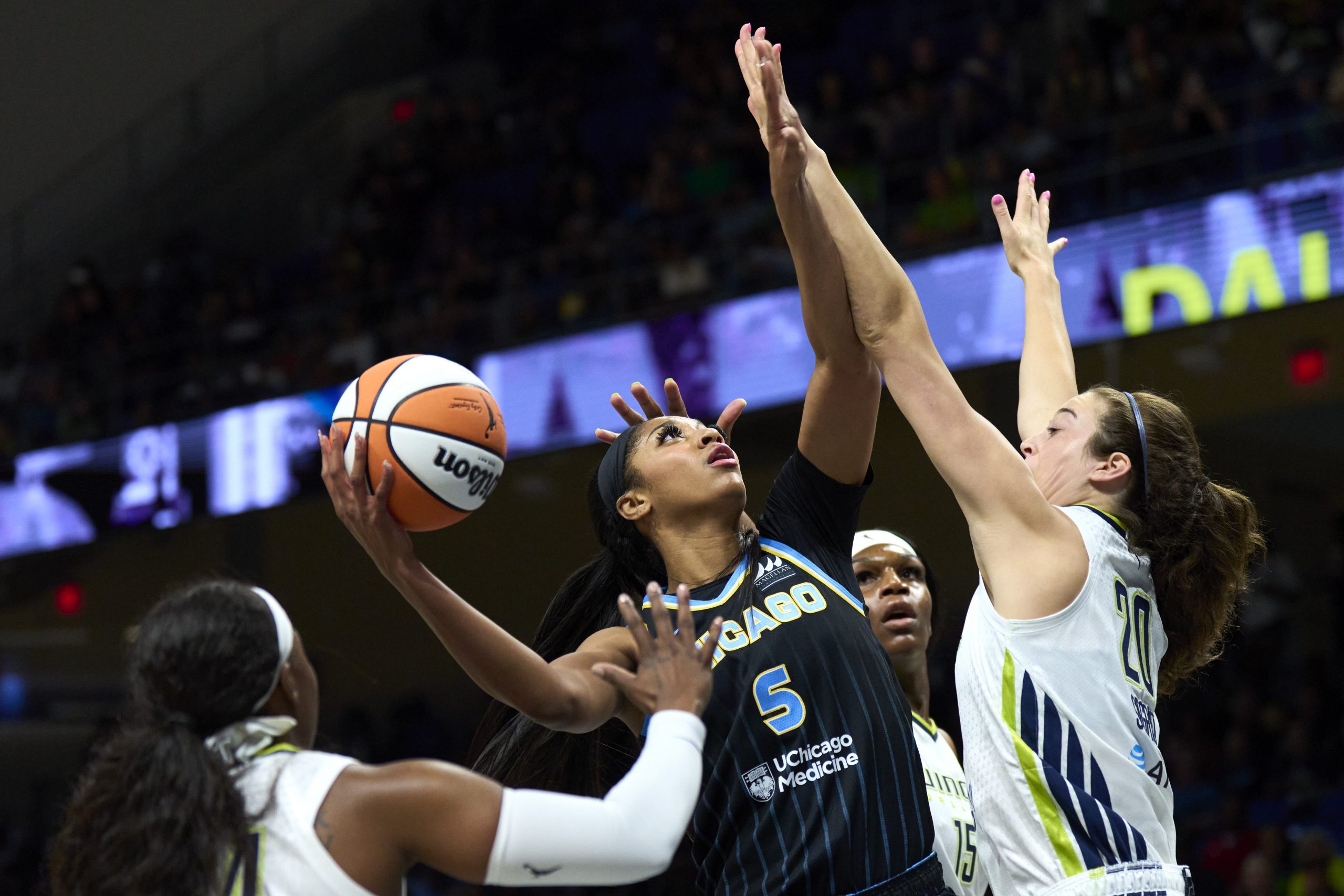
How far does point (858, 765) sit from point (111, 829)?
151cm

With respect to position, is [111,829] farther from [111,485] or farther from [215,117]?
[215,117]

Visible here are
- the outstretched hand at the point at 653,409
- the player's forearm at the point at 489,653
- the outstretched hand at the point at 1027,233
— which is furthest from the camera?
the outstretched hand at the point at 1027,233

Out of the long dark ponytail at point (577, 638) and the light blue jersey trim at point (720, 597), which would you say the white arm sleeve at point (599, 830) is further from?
the long dark ponytail at point (577, 638)

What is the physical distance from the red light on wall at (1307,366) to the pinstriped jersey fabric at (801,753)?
23.3 feet

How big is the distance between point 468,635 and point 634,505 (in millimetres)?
776

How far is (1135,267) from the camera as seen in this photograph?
9398 mm

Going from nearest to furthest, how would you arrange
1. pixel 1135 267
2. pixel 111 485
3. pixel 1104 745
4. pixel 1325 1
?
pixel 1104 745
pixel 1135 267
pixel 1325 1
pixel 111 485

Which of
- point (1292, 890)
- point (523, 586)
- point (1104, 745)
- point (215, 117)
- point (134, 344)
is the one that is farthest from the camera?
point (215, 117)

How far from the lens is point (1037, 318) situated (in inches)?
155

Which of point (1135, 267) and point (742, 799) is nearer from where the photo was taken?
point (742, 799)

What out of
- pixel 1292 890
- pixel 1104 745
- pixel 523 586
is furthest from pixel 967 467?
pixel 523 586

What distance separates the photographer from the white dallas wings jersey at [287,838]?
7.61ft

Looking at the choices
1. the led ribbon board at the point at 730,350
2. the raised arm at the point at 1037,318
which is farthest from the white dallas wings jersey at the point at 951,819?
the led ribbon board at the point at 730,350

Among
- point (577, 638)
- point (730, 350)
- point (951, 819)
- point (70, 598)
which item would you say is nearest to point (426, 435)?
point (577, 638)
